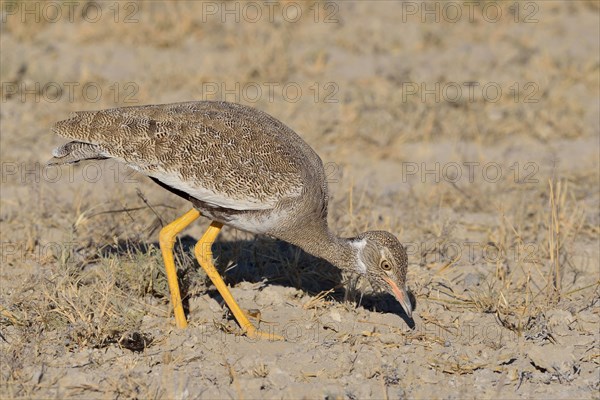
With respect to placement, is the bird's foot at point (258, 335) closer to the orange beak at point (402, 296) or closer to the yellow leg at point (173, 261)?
the yellow leg at point (173, 261)

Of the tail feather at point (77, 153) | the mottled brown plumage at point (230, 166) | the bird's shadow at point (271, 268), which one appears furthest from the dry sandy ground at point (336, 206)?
the tail feather at point (77, 153)

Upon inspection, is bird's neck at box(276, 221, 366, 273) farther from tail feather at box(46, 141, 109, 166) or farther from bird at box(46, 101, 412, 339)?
tail feather at box(46, 141, 109, 166)

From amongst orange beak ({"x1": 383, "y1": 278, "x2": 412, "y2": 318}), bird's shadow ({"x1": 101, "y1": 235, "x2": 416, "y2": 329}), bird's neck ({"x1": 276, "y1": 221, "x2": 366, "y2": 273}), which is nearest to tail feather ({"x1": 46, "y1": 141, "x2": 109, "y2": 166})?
bird's shadow ({"x1": 101, "y1": 235, "x2": 416, "y2": 329})

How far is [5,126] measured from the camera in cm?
Result: 930

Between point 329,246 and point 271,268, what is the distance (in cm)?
93

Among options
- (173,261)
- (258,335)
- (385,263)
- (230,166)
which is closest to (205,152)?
(230,166)

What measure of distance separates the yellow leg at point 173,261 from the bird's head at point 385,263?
3.94ft

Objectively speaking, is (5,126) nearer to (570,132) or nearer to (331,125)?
(331,125)

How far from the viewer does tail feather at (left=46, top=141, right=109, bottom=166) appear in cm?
606

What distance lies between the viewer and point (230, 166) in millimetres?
5980

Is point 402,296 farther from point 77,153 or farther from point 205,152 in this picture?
point 77,153

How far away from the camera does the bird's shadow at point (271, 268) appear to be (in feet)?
21.9

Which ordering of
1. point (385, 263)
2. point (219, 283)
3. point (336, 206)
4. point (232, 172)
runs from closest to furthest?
point (232, 172) → point (385, 263) → point (219, 283) → point (336, 206)

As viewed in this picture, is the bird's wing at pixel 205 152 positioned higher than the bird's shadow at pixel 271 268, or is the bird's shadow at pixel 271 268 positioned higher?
the bird's wing at pixel 205 152
